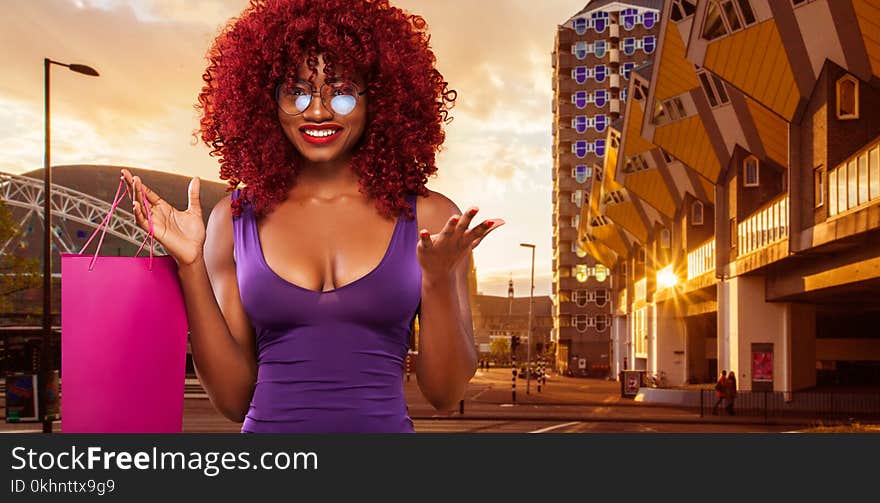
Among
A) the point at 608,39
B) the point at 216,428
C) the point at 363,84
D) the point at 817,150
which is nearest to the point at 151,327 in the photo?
the point at 363,84

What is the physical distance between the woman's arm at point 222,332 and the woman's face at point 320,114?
29 cm

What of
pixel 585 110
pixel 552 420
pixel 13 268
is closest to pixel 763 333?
pixel 552 420

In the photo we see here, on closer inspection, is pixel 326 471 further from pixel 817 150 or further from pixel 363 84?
pixel 817 150

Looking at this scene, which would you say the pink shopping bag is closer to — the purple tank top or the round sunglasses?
the purple tank top

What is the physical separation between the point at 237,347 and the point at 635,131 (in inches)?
2039

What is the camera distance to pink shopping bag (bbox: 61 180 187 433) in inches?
98.6

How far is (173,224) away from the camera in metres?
2.58

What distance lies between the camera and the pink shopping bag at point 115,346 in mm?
2504

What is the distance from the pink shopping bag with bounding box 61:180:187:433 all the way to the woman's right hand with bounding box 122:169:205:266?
0.14 feet

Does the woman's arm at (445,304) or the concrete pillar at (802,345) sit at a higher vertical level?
the woman's arm at (445,304)

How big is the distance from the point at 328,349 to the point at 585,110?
11663cm

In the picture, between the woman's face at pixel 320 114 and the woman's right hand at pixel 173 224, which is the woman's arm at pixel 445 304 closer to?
the woman's face at pixel 320 114

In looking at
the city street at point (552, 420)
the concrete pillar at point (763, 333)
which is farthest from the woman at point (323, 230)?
the concrete pillar at point (763, 333)

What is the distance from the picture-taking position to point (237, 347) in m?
2.68
